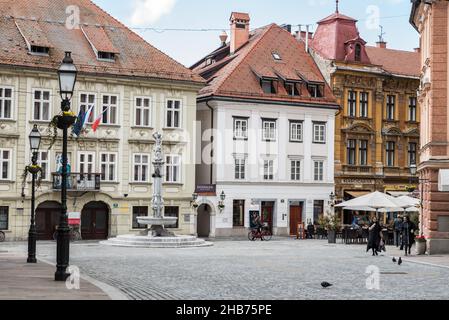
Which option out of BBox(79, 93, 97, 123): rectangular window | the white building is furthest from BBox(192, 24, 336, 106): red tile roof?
BBox(79, 93, 97, 123): rectangular window

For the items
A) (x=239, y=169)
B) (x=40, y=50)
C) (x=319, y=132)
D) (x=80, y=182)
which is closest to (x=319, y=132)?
(x=319, y=132)

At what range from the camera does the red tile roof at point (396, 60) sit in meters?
61.2

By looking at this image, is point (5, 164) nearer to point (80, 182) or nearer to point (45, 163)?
point (45, 163)

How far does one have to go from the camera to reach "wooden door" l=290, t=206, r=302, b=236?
181 feet

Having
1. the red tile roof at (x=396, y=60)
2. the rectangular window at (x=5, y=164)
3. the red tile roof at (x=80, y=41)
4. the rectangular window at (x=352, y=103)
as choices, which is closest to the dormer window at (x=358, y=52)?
the red tile roof at (x=396, y=60)

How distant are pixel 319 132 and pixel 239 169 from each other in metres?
6.66

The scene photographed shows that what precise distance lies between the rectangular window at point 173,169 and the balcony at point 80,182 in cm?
475

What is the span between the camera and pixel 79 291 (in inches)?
667

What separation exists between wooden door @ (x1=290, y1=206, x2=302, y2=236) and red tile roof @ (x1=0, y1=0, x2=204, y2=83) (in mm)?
10974

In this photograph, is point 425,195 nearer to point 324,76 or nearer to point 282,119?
point 282,119

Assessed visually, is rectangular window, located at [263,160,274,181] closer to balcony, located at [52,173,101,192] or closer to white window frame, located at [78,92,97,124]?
balcony, located at [52,173,101,192]

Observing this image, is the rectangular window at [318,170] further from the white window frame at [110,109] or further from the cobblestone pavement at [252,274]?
the cobblestone pavement at [252,274]

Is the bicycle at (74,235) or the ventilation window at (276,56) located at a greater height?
the ventilation window at (276,56)

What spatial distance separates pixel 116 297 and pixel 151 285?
3128mm
